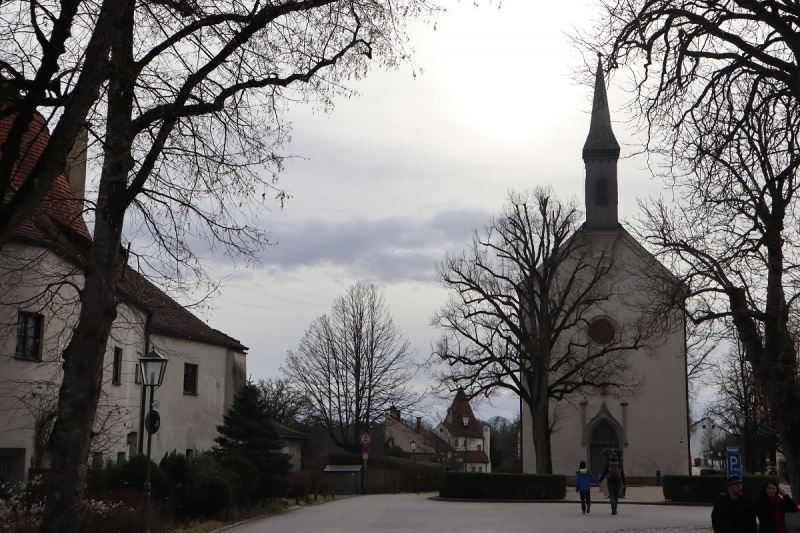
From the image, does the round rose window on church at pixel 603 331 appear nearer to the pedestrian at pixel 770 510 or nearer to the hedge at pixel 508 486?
the hedge at pixel 508 486

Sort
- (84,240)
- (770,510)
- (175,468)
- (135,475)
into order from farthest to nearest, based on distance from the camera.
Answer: (175,468) < (135,475) < (84,240) < (770,510)

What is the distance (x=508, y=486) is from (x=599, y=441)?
16343mm

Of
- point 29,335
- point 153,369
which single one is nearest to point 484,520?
point 153,369

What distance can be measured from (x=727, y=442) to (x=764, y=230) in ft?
236

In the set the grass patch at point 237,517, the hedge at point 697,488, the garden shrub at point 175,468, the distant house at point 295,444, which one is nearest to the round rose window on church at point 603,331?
the distant house at point 295,444

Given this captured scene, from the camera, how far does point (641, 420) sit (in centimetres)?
4697

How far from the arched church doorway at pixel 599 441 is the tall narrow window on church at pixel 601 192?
12614 mm

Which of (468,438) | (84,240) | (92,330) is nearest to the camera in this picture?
(92,330)

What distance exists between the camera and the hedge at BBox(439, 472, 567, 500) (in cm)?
3256

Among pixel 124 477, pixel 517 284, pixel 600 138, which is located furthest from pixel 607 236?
pixel 124 477

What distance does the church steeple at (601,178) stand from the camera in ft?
160

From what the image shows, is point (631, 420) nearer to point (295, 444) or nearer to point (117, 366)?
point (295, 444)

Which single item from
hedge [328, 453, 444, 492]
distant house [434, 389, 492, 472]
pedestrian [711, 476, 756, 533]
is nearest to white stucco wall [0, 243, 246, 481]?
pedestrian [711, 476, 756, 533]

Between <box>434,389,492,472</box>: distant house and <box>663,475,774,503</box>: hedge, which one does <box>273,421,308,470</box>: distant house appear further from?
<box>434,389,492,472</box>: distant house
